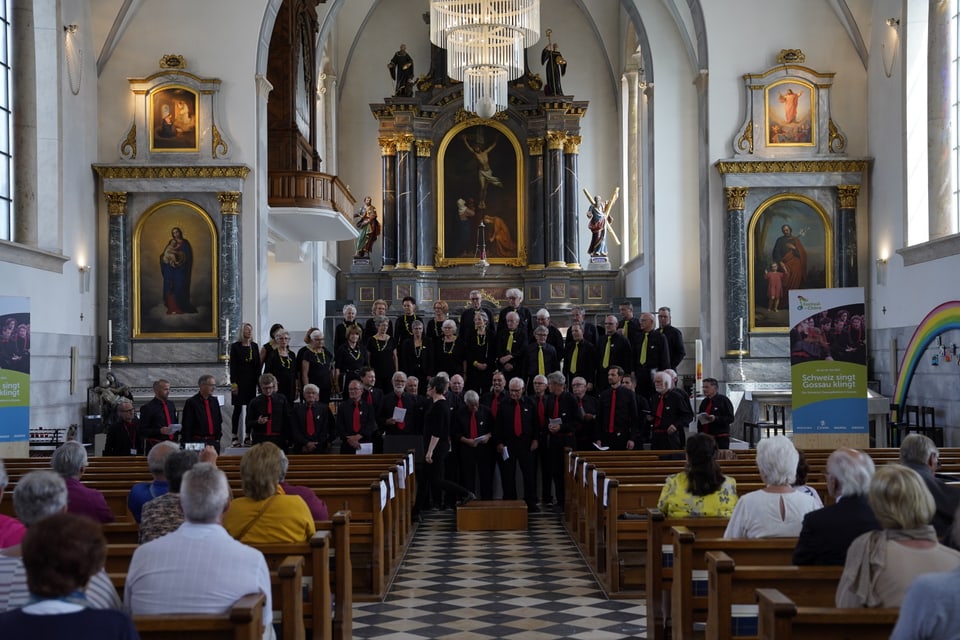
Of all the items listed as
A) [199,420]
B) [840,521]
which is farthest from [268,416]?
[840,521]

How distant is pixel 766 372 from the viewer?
18.9 m

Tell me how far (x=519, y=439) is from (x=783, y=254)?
805cm

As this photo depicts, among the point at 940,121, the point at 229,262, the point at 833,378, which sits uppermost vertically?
the point at 940,121

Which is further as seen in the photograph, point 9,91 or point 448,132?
point 448,132

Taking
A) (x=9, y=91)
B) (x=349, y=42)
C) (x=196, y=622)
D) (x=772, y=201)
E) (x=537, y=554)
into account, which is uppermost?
(x=349, y=42)

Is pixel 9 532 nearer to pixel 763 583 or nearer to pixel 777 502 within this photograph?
pixel 763 583

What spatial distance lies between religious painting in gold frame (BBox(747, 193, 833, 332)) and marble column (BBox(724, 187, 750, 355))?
15cm

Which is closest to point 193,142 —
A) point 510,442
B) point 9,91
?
point 9,91

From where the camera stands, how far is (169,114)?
1859 centimetres

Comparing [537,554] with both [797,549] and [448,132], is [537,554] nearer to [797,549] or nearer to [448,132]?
[797,549]

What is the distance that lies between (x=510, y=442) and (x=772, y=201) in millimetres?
8274

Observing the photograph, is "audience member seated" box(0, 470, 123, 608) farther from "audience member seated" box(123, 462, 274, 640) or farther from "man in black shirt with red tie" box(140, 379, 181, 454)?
"man in black shirt with red tie" box(140, 379, 181, 454)

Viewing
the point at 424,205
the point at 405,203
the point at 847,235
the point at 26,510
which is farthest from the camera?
the point at 424,205

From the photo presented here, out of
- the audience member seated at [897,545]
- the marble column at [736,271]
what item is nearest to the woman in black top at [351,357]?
the marble column at [736,271]
